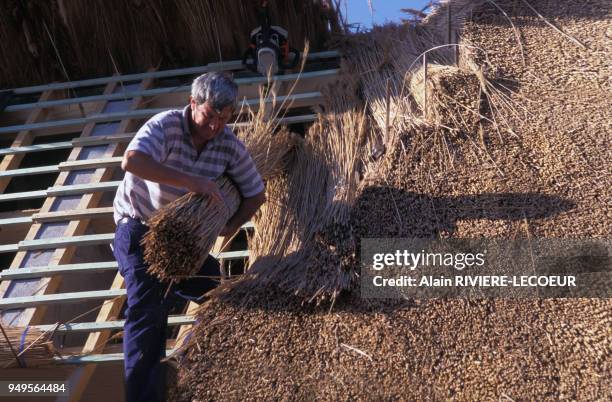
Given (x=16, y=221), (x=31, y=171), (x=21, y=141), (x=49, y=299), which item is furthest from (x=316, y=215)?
(x=21, y=141)

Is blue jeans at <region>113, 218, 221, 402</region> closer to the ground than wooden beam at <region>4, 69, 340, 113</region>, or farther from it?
closer to the ground

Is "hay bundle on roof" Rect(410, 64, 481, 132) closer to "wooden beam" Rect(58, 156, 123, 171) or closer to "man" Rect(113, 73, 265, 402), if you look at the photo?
"man" Rect(113, 73, 265, 402)

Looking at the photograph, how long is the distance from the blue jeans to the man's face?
446 mm

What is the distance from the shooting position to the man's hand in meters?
2.68

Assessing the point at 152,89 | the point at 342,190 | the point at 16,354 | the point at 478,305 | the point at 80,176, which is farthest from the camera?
the point at 152,89

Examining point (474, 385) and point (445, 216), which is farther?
point (445, 216)

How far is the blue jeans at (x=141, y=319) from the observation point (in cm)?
262

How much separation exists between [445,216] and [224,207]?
2.91ft

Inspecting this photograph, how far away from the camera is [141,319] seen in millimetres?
2691

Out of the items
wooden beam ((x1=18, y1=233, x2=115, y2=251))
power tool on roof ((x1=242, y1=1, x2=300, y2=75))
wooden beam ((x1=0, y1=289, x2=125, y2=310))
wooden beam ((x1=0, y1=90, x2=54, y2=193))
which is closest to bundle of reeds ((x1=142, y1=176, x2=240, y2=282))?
wooden beam ((x1=0, y1=289, x2=125, y2=310))

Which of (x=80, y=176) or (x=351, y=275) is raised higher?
(x=80, y=176)

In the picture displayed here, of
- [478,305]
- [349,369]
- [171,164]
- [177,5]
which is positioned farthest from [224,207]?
[177,5]

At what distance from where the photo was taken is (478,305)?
2.48 meters

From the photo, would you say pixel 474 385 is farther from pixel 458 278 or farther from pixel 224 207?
pixel 224 207
